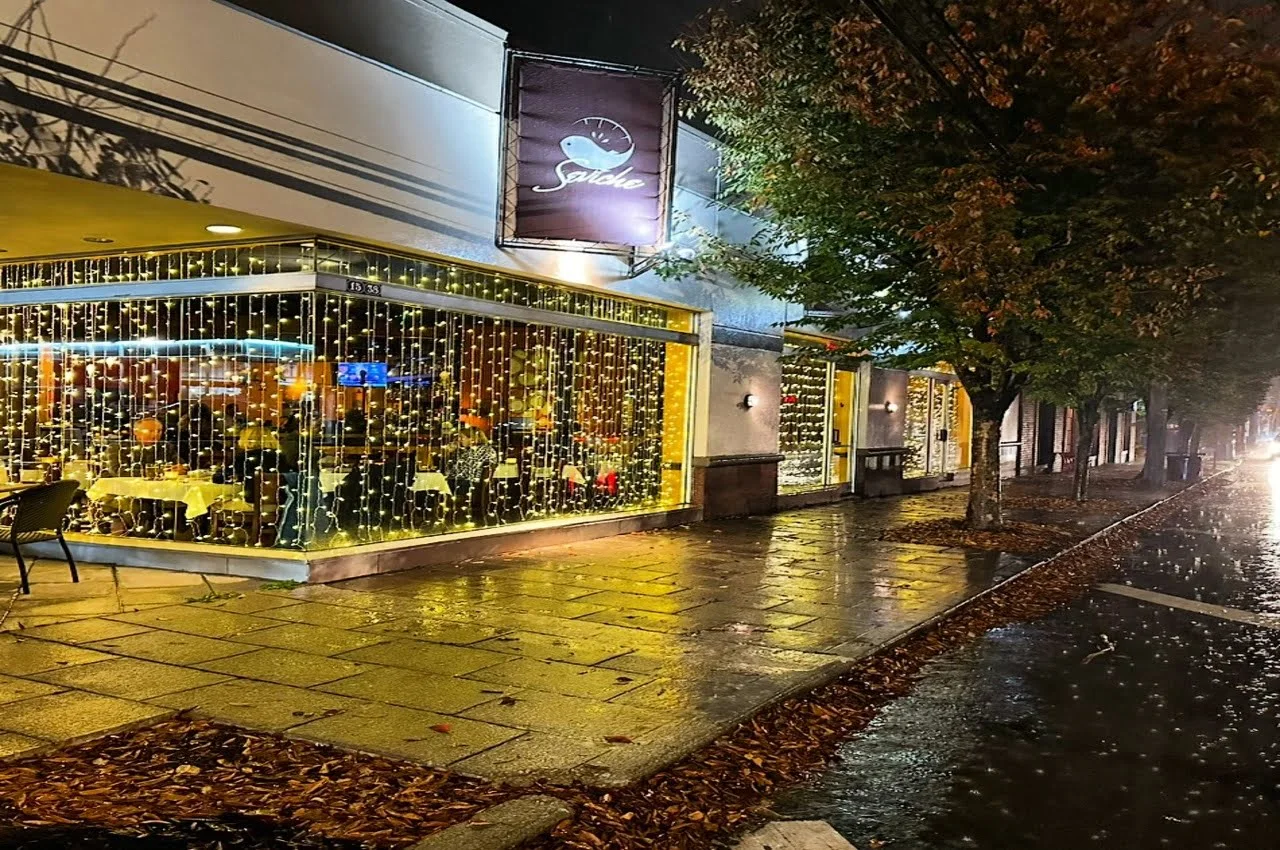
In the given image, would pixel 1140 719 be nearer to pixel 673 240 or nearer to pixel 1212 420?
→ pixel 673 240

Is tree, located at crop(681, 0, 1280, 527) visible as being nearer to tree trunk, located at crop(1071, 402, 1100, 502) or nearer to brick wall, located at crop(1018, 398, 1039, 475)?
tree trunk, located at crop(1071, 402, 1100, 502)

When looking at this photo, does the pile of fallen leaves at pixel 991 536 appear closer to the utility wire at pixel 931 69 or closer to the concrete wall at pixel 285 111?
the utility wire at pixel 931 69

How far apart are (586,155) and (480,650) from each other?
6.64m

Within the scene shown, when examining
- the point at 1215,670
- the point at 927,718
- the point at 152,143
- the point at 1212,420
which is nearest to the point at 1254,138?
the point at 1215,670

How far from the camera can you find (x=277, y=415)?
404 inches

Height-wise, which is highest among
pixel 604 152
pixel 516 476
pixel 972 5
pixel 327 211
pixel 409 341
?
pixel 972 5

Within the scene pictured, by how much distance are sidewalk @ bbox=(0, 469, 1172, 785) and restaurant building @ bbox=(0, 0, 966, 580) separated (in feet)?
Result: 3.17

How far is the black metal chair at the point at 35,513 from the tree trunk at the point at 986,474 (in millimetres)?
12078

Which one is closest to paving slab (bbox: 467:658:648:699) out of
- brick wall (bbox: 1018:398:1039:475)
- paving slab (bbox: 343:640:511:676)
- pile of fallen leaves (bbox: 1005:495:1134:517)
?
paving slab (bbox: 343:640:511:676)

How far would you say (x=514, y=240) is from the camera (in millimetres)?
11820

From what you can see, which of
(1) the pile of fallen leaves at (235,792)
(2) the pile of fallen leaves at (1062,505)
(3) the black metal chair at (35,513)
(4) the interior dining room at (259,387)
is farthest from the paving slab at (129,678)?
(2) the pile of fallen leaves at (1062,505)

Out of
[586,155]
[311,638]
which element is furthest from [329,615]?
[586,155]

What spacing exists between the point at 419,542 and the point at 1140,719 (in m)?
7.14

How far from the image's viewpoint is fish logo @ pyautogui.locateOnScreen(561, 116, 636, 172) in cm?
1205
